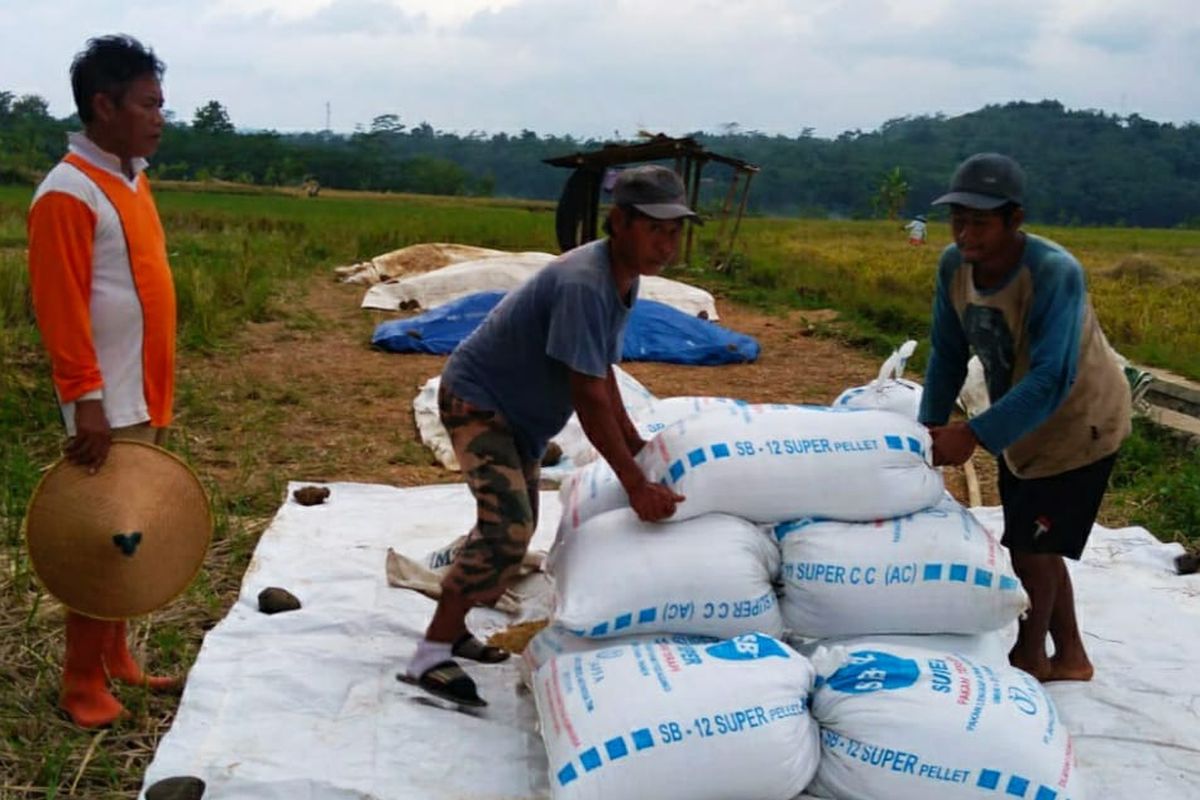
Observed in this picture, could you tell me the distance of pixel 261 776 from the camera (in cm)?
224

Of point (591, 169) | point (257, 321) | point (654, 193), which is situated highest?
point (654, 193)

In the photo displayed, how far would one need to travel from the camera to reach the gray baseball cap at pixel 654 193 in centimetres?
223

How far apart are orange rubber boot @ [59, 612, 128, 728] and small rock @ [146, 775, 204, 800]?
1.28ft

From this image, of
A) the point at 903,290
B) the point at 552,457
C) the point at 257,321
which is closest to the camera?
the point at 552,457

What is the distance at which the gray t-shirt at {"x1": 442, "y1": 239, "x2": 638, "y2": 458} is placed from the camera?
2.30 metres

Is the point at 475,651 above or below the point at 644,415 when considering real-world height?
below

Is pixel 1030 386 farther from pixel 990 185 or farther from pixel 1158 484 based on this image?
pixel 1158 484

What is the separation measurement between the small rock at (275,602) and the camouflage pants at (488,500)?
0.68 m

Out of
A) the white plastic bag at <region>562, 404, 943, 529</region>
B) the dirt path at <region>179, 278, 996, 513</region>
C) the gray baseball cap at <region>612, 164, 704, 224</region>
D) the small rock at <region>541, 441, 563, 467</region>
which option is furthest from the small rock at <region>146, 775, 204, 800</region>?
the small rock at <region>541, 441, 563, 467</region>

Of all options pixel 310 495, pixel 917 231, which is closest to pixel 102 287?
pixel 310 495

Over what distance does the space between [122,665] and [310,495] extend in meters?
1.32

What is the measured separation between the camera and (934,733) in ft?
6.85

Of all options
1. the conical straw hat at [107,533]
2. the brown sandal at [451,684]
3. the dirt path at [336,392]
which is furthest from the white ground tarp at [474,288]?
the conical straw hat at [107,533]

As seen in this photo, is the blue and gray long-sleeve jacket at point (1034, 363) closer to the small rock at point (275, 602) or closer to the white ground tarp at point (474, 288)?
the small rock at point (275, 602)
